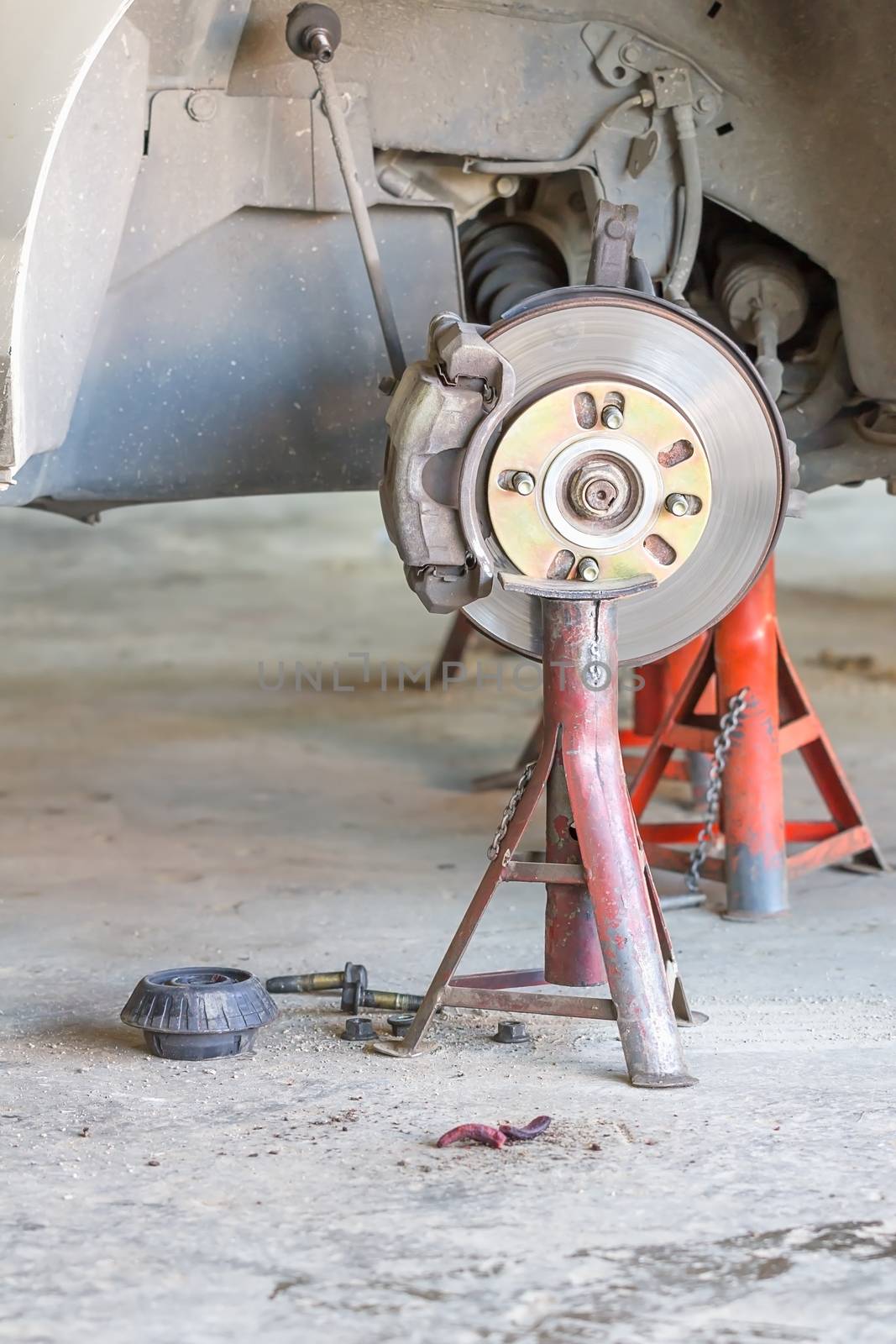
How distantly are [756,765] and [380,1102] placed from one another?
4.04 ft

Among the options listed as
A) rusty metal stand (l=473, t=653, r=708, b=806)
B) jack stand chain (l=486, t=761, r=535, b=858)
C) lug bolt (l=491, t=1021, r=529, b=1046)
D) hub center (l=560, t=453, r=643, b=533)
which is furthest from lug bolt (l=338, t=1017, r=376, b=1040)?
rusty metal stand (l=473, t=653, r=708, b=806)

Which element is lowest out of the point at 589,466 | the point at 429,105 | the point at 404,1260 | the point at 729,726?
the point at 404,1260

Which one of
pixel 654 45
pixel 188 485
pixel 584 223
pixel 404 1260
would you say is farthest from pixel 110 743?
pixel 404 1260

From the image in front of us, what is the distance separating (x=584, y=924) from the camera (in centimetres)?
222

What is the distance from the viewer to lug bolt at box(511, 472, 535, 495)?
2.10 m

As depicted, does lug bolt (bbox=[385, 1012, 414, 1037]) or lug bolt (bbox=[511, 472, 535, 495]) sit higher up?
lug bolt (bbox=[511, 472, 535, 495])

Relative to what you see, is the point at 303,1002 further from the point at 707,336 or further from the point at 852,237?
the point at 852,237

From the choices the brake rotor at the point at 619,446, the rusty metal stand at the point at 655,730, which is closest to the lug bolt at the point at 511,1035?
the brake rotor at the point at 619,446

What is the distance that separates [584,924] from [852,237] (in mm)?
1223

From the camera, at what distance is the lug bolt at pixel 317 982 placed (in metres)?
2.43

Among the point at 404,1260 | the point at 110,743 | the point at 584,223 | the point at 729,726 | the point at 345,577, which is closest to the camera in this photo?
the point at 404,1260

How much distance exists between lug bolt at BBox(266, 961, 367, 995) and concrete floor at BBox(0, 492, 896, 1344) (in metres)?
0.04

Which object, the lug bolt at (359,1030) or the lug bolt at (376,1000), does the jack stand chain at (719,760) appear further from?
the lug bolt at (359,1030)

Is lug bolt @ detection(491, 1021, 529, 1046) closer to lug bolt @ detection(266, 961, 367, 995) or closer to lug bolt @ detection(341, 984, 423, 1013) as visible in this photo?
lug bolt @ detection(341, 984, 423, 1013)
